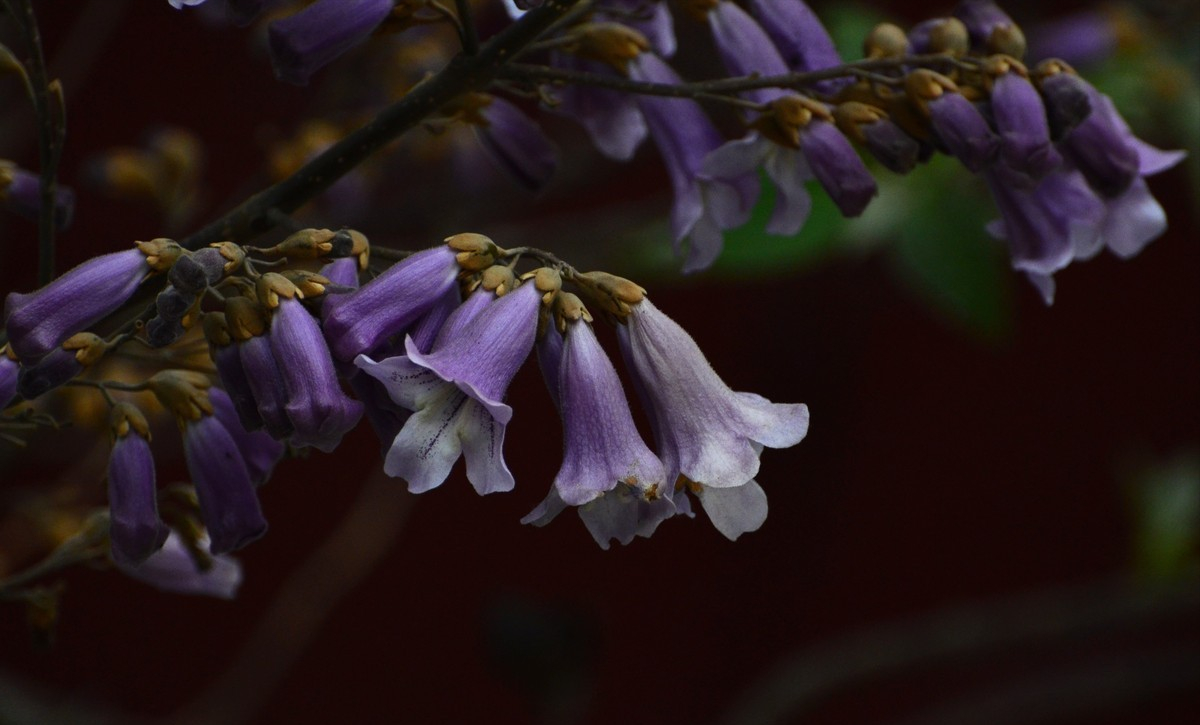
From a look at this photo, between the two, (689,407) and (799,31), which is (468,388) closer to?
(689,407)

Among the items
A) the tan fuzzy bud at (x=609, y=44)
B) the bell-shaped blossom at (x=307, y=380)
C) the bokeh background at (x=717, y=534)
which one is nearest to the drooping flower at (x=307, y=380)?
the bell-shaped blossom at (x=307, y=380)

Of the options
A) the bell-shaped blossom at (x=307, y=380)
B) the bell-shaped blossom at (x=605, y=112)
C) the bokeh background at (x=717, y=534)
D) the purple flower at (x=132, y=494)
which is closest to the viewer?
the bell-shaped blossom at (x=307, y=380)

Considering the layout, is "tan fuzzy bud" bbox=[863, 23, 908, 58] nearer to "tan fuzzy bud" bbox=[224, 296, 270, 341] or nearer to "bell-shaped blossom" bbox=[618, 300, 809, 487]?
"bell-shaped blossom" bbox=[618, 300, 809, 487]

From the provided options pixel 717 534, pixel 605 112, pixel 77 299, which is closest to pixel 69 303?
pixel 77 299

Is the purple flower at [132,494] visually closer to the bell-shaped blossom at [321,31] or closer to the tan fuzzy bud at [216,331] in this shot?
the tan fuzzy bud at [216,331]

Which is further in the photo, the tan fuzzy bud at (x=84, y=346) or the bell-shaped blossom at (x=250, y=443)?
the bell-shaped blossom at (x=250, y=443)

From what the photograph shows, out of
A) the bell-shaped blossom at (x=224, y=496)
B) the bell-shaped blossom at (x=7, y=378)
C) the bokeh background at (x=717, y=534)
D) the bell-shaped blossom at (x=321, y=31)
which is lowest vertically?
the bokeh background at (x=717, y=534)
